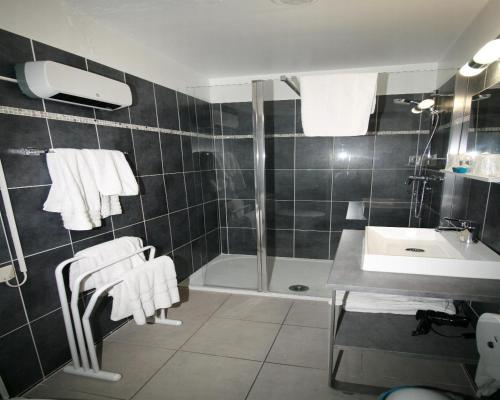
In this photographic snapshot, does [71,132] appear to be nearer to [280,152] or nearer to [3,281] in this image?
[3,281]

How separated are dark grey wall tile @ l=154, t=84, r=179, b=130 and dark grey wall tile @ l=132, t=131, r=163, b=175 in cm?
19

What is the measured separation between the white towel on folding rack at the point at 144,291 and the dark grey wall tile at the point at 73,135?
86 cm

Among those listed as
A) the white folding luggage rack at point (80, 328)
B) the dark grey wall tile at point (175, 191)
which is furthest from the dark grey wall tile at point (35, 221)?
the dark grey wall tile at point (175, 191)

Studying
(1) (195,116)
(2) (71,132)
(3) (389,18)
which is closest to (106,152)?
(2) (71,132)

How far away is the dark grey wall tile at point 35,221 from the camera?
146 centimetres

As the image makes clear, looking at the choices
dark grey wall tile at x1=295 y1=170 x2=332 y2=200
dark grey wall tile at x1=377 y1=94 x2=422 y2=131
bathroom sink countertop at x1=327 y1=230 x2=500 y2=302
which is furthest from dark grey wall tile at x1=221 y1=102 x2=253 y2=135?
bathroom sink countertop at x1=327 y1=230 x2=500 y2=302

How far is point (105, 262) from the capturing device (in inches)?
69.2

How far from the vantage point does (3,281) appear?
140cm

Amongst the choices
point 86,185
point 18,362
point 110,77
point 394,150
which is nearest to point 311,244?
point 394,150

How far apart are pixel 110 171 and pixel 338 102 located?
5.79 feet

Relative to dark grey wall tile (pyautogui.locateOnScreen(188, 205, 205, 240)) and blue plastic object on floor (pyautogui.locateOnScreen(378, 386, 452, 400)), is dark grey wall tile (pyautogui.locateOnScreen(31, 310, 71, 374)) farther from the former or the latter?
blue plastic object on floor (pyautogui.locateOnScreen(378, 386, 452, 400))

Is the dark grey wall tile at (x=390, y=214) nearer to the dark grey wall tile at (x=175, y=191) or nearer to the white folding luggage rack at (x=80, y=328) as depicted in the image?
the dark grey wall tile at (x=175, y=191)

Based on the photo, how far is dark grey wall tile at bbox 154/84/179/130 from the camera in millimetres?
2453

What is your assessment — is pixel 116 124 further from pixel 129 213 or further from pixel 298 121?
pixel 298 121
